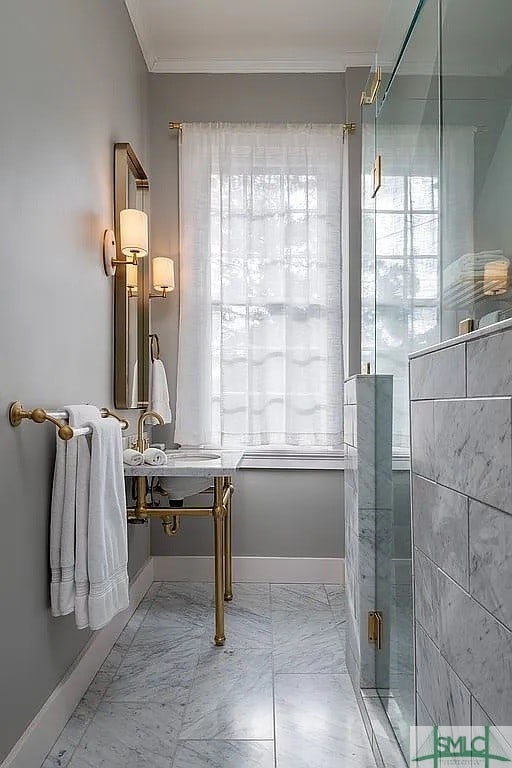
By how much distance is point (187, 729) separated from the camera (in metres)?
2.06

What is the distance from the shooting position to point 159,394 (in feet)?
11.5

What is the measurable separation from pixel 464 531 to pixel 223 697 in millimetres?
1466

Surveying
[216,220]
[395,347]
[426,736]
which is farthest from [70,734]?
[216,220]

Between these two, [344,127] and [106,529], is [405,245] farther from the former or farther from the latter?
[344,127]

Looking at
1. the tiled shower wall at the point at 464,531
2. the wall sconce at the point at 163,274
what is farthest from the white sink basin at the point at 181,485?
the tiled shower wall at the point at 464,531

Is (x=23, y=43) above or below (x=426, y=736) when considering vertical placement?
above

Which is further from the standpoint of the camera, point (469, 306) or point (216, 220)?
point (216, 220)

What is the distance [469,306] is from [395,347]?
0.72m

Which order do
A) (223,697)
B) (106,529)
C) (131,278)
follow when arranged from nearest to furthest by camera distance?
(106,529) → (223,697) → (131,278)

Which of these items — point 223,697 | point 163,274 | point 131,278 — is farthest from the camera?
point 163,274

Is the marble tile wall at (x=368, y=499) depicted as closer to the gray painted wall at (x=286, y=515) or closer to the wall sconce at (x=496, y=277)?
the wall sconce at (x=496, y=277)

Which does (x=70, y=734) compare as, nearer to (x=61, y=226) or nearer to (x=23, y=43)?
(x=61, y=226)

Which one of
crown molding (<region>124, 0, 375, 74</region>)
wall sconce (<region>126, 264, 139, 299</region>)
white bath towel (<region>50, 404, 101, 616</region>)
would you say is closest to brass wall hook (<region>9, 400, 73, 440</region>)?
white bath towel (<region>50, 404, 101, 616</region>)

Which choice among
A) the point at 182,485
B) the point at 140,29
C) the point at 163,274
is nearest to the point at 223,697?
the point at 182,485
